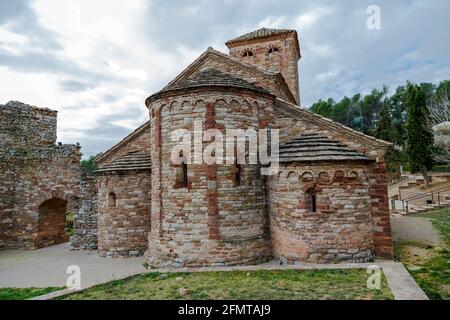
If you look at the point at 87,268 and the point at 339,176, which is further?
the point at 87,268

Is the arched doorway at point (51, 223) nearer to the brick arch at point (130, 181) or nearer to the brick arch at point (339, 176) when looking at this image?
the brick arch at point (130, 181)

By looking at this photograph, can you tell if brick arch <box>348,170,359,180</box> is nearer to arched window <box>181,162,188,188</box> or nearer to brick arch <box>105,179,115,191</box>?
arched window <box>181,162,188,188</box>

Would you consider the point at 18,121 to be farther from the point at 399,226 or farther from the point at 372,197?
the point at 399,226

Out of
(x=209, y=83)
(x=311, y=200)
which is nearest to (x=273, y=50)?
(x=209, y=83)

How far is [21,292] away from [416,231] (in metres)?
13.6

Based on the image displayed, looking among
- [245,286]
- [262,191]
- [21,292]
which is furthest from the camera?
[262,191]

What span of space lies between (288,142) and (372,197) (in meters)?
2.95

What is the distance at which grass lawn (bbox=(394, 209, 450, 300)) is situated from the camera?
231 inches

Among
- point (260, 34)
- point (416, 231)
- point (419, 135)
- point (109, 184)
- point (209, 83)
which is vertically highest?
point (260, 34)

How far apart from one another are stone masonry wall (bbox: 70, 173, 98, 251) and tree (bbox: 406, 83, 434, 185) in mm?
24893

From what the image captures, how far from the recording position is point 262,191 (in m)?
Result: 8.98

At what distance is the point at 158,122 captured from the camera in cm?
909

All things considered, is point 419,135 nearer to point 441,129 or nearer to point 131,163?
point 441,129
